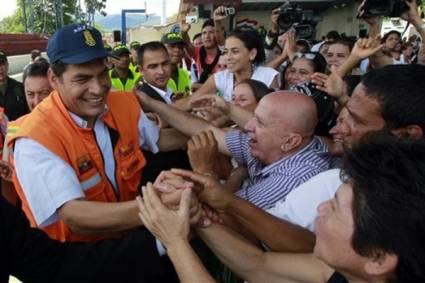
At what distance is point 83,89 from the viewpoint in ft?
6.40

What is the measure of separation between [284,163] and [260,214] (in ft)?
1.40

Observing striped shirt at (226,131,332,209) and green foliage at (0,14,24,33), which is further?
green foliage at (0,14,24,33)

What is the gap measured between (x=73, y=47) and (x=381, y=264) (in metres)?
1.51

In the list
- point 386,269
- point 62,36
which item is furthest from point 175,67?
point 386,269

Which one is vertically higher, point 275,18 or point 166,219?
point 275,18

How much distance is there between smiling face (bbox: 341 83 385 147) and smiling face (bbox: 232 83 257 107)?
1.01m

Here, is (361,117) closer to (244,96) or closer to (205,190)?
(205,190)

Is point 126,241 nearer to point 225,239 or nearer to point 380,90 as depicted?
point 225,239

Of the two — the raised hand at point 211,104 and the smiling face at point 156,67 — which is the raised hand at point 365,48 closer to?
the raised hand at point 211,104

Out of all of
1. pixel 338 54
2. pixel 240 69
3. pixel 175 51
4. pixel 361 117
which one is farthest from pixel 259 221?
pixel 175 51

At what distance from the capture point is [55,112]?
1.88m

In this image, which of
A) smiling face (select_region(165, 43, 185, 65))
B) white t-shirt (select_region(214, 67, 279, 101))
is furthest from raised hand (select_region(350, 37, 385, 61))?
smiling face (select_region(165, 43, 185, 65))

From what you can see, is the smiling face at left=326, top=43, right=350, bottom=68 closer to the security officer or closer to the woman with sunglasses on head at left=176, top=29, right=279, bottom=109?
the woman with sunglasses on head at left=176, top=29, right=279, bottom=109

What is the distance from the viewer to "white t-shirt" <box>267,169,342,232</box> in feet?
5.33
